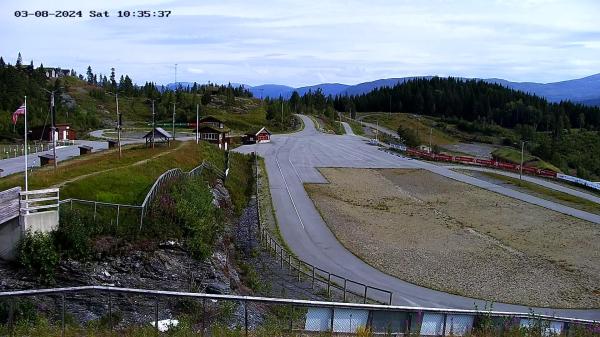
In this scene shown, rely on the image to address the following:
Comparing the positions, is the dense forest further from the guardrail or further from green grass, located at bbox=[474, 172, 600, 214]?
the guardrail

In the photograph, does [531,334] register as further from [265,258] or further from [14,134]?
[14,134]

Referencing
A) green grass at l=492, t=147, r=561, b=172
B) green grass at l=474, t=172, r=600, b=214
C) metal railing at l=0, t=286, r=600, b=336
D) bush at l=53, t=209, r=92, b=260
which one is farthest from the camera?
green grass at l=492, t=147, r=561, b=172

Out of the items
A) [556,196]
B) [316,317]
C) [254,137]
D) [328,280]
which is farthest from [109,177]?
[254,137]

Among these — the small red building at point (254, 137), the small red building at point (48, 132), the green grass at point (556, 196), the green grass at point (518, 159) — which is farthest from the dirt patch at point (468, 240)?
the green grass at point (518, 159)

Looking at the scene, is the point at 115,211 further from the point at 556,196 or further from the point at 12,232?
the point at 556,196

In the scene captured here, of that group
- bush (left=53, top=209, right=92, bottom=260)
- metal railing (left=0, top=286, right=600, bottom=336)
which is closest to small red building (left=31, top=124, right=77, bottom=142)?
bush (left=53, top=209, right=92, bottom=260)
